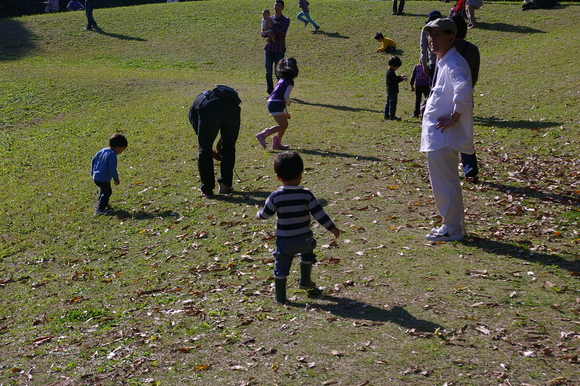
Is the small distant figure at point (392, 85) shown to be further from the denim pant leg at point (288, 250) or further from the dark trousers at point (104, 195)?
the denim pant leg at point (288, 250)

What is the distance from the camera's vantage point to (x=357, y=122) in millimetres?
14242

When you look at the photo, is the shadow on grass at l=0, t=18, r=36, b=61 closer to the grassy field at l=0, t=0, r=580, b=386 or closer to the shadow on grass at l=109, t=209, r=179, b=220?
the grassy field at l=0, t=0, r=580, b=386

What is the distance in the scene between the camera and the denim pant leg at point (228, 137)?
888cm

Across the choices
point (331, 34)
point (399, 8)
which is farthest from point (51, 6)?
point (399, 8)

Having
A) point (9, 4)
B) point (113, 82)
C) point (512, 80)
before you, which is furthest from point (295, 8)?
point (9, 4)

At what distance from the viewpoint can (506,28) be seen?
25047mm

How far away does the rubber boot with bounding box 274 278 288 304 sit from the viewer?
5566 mm

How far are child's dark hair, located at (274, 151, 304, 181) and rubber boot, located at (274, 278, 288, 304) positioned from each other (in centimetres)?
97

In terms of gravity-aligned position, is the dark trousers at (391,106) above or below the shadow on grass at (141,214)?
above

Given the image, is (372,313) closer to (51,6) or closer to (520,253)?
(520,253)

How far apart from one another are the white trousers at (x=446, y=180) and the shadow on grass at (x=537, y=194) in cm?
232

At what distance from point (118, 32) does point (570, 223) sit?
2683 centimetres

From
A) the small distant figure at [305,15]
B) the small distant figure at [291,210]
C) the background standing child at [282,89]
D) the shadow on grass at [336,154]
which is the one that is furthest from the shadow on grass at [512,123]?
the small distant figure at [305,15]

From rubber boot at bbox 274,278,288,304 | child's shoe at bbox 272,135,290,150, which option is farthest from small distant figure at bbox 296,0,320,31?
rubber boot at bbox 274,278,288,304
